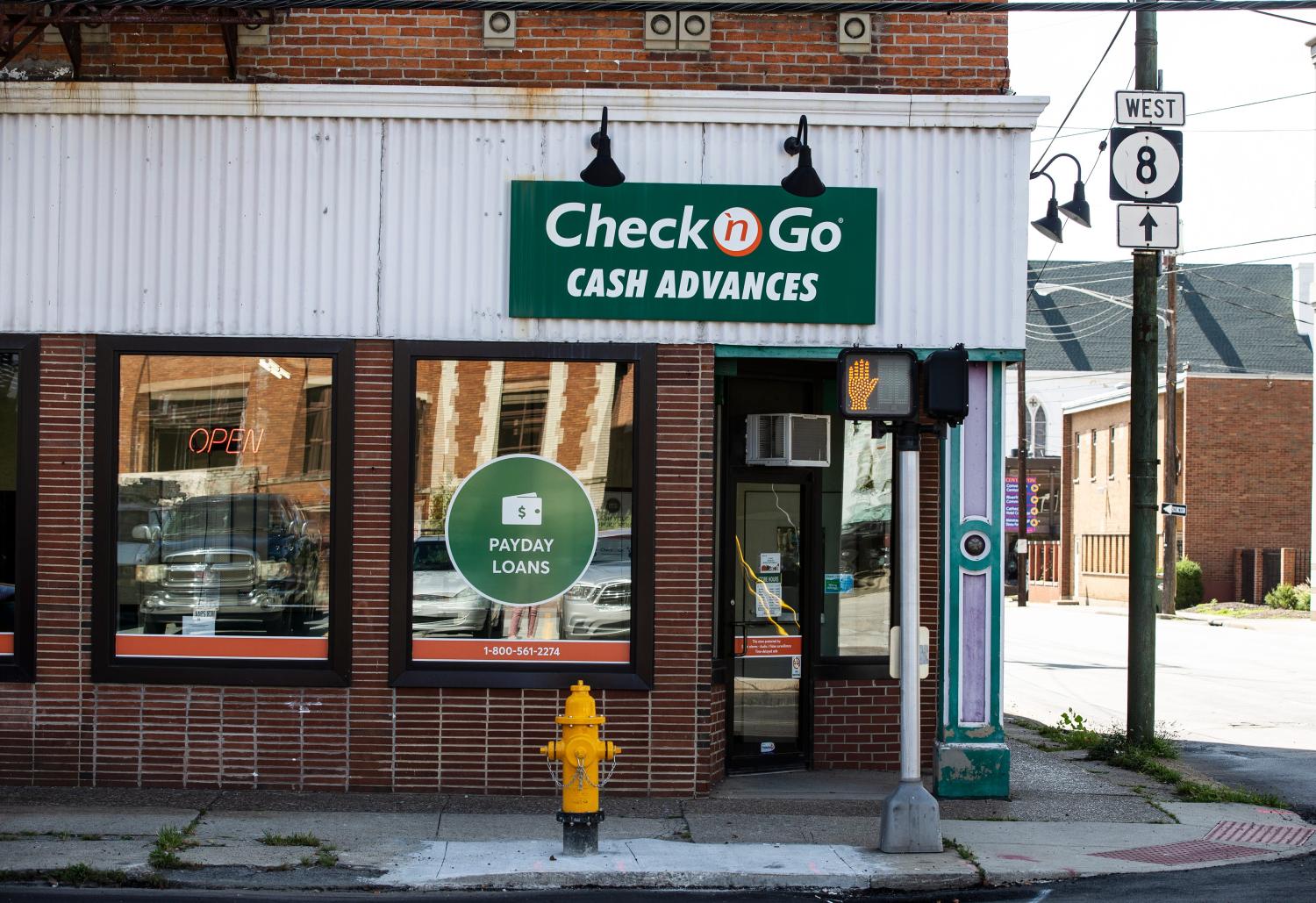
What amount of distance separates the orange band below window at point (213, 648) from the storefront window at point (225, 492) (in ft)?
0.24

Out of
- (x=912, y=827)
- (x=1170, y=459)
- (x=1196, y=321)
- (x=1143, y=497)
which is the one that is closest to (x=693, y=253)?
(x=912, y=827)

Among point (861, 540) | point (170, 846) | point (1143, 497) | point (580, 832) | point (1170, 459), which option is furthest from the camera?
point (1170, 459)

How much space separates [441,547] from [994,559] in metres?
3.93

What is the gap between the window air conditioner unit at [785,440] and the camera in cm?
1132

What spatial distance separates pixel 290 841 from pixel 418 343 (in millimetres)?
3509

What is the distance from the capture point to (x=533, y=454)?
1034 centimetres

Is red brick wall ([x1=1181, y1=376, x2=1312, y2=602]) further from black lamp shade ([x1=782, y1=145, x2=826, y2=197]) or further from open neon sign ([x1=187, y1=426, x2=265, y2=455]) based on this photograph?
open neon sign ([x1=187, y1=426, x2=265, y2=455])

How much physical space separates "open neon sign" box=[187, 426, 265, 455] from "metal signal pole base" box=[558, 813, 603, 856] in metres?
3.71

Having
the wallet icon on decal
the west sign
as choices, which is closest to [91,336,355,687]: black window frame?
the wallet icon on decal

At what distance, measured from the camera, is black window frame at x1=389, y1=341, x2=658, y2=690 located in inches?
397

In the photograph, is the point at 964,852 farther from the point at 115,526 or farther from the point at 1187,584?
the point at 1187,584

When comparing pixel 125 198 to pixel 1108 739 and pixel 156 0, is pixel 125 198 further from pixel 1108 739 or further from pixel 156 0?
pixel 1108 739

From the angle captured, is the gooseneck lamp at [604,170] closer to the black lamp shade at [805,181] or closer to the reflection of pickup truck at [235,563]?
the black lamp shade at [805,181]

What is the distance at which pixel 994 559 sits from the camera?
33.8 ft
